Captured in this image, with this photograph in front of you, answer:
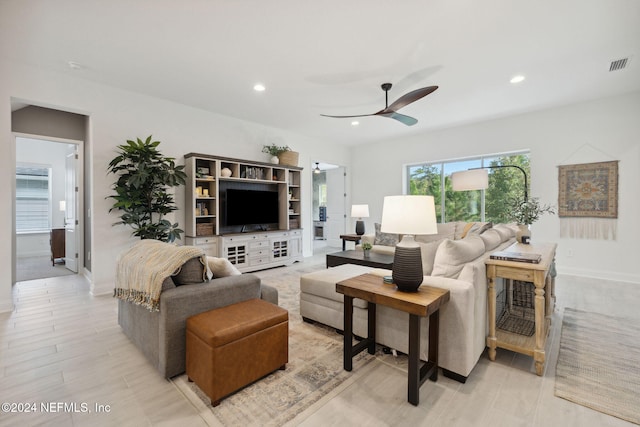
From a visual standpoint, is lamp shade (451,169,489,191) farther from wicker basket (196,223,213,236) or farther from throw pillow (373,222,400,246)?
wicker basket (196,223,213,236)

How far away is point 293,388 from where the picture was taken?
1811 mm

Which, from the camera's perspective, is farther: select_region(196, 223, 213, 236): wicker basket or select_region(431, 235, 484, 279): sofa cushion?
select_region(196, 223, 213, 236): wicker basket

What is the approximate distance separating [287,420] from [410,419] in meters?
0.69

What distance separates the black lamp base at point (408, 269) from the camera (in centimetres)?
182

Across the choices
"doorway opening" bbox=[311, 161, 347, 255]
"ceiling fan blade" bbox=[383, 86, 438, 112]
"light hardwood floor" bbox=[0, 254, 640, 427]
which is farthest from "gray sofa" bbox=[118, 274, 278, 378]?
"doorway opening" bbox=[311, 161, 347, 255]

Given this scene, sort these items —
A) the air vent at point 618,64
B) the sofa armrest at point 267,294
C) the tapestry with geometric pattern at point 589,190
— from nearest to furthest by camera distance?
1. the sofa armrest at point 267,294
2. the air vent at point 618,64
3. the tapestry with geometric pattern at point 589,190

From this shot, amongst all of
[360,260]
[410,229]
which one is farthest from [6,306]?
[410,229]

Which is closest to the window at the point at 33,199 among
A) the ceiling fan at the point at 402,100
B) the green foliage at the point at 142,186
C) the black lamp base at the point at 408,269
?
the green foliage at the point at 142,186

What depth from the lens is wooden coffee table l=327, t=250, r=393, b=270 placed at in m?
3.66

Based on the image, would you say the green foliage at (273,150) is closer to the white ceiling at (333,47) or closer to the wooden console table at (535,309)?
the white ceiling at (333,47)

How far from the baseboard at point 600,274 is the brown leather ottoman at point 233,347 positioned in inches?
207

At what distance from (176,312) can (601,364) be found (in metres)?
3.13

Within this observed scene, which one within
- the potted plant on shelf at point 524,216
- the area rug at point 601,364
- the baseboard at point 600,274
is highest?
the potted plant on shelf at point 524,216

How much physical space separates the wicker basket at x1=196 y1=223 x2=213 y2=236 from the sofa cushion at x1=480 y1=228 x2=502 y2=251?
390 centimetres
